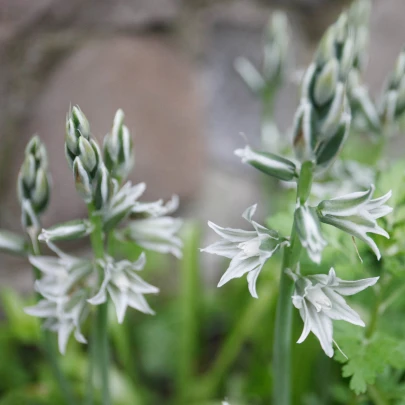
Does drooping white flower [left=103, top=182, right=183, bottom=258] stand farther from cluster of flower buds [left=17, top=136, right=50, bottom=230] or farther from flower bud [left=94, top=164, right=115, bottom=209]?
cluster of flower buds [left=17, top=136, right=50, bottom=230]

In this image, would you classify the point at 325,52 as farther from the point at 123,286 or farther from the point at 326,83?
the point at 123,286

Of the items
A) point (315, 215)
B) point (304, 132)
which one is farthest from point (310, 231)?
point (304, 132)

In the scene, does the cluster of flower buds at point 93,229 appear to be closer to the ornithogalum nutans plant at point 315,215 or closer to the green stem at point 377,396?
the ornithogalum nutans plant at point 315,215

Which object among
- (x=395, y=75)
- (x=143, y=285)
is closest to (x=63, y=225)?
(x=143, y=285)

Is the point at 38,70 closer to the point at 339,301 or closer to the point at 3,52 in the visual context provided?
the point at 3,52

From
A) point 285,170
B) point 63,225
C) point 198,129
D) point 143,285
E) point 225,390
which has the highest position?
point 198,129

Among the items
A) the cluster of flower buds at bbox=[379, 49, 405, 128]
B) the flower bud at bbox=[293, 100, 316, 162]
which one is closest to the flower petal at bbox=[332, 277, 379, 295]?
the flower bud at bbox=[293, 100, 316, 162]
